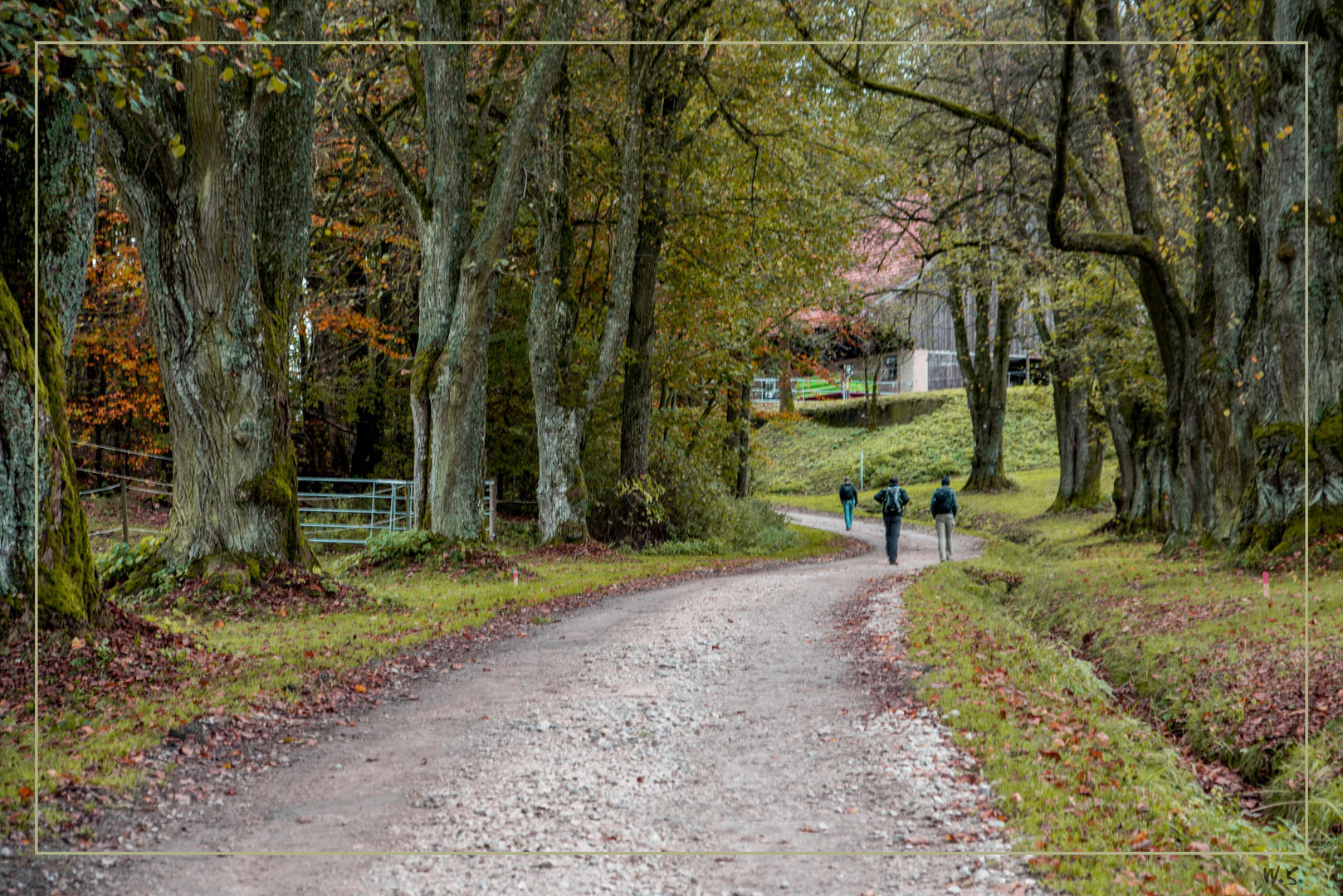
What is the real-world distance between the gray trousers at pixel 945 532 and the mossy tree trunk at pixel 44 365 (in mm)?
16307

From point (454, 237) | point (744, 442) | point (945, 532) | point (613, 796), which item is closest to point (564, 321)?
point (454, 237)

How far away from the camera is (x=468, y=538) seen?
626 inches

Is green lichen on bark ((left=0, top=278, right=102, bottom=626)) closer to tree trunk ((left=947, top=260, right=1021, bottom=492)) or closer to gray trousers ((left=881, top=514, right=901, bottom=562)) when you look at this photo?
gray trousers ((left=881, top=514, right=901, bottom=562))

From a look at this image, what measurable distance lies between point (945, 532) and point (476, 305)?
10894 mm

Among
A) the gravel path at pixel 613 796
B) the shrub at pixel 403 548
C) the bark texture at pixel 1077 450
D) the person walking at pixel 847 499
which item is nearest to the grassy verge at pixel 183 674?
the gravel path at pixel 613 796

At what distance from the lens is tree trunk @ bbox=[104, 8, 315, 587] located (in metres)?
10.2

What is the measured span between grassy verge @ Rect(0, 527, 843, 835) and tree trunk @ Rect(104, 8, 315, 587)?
3.98 ft

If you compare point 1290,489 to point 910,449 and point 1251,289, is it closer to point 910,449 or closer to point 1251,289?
point 1251,289

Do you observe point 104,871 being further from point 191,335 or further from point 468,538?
point 468,538

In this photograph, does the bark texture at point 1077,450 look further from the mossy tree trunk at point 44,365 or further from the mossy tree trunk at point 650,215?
the mossy tree trunk at point 44,365

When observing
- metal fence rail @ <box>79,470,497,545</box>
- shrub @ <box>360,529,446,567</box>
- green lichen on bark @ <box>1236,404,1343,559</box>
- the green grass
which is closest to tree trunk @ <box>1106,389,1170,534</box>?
green lichen on bark @ <box>1236,404,1343,559</box>

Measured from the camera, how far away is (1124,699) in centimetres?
953

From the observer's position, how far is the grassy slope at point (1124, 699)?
4.99m

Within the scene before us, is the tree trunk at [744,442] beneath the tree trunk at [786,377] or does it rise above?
beneath
